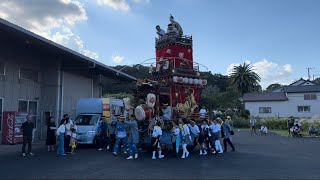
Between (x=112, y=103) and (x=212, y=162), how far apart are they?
35.2 feet

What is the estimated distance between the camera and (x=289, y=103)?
180ft

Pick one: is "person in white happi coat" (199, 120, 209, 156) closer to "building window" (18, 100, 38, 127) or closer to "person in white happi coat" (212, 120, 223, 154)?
"person in white happi coat" (212, 120, 223, 154)

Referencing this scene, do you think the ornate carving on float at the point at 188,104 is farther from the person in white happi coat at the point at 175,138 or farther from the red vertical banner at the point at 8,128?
the red vertical banner at the point at 8,128

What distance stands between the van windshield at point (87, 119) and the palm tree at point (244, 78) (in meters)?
55.8

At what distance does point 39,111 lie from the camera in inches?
888

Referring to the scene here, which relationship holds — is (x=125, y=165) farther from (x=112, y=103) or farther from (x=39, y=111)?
(x=39, y=111)

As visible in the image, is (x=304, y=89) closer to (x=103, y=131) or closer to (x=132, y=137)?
(x=103, y=131)

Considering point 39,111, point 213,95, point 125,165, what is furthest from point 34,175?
point 213,95

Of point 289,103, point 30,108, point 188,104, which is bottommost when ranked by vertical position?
point 30,108

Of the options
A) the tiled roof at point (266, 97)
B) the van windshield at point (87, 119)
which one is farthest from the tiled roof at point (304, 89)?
the van windshield at point (87, 119)

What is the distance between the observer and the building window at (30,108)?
68.4ft

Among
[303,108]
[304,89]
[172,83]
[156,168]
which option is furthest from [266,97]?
[156,168]

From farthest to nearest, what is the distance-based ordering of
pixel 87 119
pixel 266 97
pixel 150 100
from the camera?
pixel 266 97 < pixel 87 119 < pixel 150 100

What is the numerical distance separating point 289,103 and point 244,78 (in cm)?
1700
